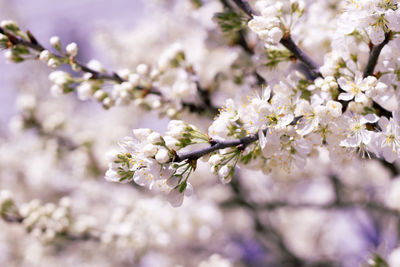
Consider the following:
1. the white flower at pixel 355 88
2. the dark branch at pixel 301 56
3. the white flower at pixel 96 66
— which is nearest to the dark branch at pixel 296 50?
the dark branch at pixel 301 56

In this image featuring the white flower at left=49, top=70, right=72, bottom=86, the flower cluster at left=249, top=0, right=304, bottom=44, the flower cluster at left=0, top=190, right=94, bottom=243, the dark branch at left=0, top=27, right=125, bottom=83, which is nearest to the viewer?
the flower cluster at left=249, top=0, right=304, bottom=44

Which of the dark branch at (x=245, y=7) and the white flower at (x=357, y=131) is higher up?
the dark branch at (x=245, y=7)

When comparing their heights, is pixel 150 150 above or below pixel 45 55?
below

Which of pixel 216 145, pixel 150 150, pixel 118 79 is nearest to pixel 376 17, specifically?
pixel 216 145

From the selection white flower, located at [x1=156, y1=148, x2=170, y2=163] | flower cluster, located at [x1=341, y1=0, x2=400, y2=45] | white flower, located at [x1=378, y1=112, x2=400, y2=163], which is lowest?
white flower, located at [x1=378, y1=112, x2=400, y2=163]

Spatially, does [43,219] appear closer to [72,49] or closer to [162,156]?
[72,49]

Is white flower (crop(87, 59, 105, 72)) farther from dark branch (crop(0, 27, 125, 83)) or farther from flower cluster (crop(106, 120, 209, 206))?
flower cluster (crop(106, 120, 209, 206))

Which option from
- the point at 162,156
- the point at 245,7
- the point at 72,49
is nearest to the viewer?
the point at 162,156

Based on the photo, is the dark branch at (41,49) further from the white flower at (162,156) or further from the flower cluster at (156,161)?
the white flower at (162,156)

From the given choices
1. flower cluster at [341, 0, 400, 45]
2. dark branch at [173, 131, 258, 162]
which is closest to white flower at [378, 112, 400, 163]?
flower cluster at [341, 0, 400, 45]

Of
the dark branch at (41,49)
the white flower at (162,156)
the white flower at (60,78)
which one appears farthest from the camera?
the white flower at (60,78)

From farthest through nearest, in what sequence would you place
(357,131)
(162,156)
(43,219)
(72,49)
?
1. (43,219)
2. (72,49)
3. (357,131)
4. (162,156)

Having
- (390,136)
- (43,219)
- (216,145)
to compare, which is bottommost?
(43,219)

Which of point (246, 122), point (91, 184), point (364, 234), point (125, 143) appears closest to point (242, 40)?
point (246, 122)
